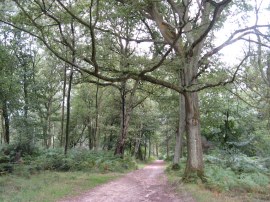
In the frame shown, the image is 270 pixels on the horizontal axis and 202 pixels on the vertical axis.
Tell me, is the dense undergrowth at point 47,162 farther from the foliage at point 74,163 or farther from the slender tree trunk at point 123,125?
the slender tree trunk at point 123,125

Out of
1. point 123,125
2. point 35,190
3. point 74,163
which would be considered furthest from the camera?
point 123,125

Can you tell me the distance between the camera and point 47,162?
16609 mm

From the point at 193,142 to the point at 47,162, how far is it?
29.1 feet

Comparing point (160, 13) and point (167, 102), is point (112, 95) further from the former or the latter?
point (160, 13)

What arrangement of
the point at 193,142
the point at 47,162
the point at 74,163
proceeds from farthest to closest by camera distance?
1. the point at 74,163
2. the point at 47,162
3. the point at 193,142

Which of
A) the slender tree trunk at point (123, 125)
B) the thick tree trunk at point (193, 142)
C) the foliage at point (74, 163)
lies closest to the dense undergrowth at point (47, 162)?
the foliage at point (74, 163)

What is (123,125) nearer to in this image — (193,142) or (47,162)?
(47,162)

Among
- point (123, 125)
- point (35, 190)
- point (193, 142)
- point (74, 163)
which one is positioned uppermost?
point (123, 125)

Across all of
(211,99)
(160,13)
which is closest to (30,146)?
(160,13)

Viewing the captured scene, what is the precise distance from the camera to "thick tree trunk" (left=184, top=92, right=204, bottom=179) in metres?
11.9

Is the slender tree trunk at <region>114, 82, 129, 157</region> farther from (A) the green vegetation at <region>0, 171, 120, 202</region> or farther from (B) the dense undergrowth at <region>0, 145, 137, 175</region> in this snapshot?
(A) the green vegetation at <region>0, 171, 120, 202</region>

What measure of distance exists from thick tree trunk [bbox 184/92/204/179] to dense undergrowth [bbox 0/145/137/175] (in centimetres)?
704

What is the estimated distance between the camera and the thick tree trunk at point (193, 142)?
11.9 meters

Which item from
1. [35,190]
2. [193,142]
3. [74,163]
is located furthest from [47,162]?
[193,142]
